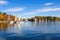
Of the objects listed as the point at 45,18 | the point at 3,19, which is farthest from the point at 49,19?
the point at 3,19

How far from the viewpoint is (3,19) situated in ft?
380

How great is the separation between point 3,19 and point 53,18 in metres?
95.4

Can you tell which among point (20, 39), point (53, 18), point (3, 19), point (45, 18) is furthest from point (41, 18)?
point (20, 39)

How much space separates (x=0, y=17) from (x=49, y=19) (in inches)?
3484

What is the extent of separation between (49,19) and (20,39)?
167m

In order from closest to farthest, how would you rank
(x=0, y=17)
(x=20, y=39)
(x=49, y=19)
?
(x=20, y=39)
(x=0, y=17)
(x=49, y=19)

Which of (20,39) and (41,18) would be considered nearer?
(20,39)

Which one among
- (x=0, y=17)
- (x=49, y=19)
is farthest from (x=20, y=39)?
(x=49, y=19)

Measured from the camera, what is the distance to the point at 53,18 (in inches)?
7712

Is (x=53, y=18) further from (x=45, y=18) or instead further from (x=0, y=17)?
(x=0, y=17)

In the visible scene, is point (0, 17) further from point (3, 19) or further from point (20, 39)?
point (20, 39)

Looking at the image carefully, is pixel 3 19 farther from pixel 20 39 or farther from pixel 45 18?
pixel 20 39

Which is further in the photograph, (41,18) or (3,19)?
(41,18)

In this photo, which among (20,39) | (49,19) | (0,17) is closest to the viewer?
(20,39)
